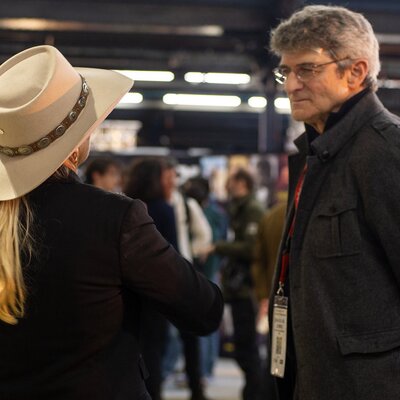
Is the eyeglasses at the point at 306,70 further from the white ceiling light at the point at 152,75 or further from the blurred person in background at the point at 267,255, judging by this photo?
the white ceiling light at the point at 152,75

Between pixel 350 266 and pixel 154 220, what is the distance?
8.29 ft

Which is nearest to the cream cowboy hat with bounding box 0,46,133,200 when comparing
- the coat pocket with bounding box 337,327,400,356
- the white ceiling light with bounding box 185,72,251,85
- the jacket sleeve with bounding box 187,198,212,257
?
the coat pocket with bounding box 337,327,400,356

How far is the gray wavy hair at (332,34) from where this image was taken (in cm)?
227

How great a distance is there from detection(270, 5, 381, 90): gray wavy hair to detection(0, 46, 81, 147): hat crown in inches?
28.0

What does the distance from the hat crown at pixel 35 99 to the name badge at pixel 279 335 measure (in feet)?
2.75

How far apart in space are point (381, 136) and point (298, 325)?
54 cm

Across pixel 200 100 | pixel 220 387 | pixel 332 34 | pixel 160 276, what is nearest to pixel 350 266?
pixel 160 276

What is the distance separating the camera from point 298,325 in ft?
7.19

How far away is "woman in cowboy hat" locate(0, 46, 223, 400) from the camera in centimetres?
178

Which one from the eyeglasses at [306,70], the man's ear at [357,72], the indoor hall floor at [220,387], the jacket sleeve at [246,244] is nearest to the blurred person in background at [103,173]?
the jacket sleeve at [246,244]

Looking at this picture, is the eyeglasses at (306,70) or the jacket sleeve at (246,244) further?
the jacket sleeve at (246,244)

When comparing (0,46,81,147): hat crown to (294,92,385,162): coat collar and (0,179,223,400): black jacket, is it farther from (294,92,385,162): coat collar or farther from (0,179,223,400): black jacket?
(294,92,385,162): coat collar

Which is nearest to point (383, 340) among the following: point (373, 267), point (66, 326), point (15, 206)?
point (373, 267)

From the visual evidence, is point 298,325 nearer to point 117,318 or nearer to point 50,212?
point 117,318
